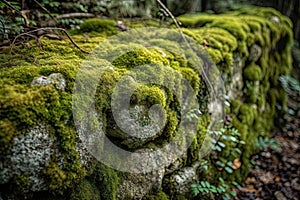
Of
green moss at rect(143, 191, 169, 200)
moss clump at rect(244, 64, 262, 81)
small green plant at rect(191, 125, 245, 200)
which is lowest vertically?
small green plant at rect(191, 125, 245, 200)

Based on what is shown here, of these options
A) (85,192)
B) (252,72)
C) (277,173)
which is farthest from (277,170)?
(85,192)

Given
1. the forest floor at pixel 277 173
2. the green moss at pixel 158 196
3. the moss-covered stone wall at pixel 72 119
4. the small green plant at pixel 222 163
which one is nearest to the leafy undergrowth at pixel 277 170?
the forest floor at pixel 277 173

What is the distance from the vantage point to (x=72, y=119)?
1.77m

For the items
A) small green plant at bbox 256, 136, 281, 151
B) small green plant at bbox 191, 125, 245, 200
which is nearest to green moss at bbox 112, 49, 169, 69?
small green plant at bbox 191, 125, 245, 200

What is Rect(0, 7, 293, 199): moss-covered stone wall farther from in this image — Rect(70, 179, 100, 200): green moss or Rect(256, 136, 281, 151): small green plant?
Rect(256, 136, 281, 151): small green plant

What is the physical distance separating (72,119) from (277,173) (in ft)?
10.9

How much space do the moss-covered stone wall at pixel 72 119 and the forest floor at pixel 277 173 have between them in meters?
0.20

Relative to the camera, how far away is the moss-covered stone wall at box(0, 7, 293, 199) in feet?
5.18

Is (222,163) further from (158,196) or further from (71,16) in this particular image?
(71,16)

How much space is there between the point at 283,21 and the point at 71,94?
5.44 meters

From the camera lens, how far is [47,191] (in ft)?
5.74

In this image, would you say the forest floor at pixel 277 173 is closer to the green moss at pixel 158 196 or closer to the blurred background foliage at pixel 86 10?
the green moss at pixel 158 196

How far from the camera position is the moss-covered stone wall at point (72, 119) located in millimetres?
1578

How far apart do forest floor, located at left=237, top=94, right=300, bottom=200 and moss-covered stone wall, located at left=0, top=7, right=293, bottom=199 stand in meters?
0.20
